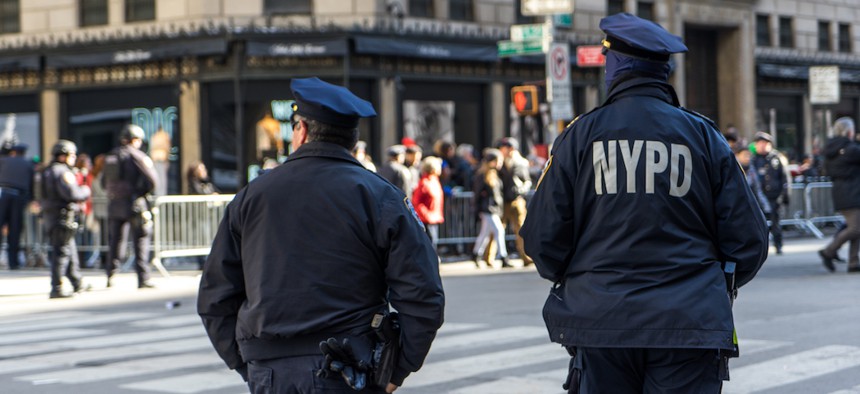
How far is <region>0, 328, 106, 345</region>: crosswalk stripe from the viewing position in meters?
11.9

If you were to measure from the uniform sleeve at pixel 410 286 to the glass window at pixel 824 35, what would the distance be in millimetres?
37742

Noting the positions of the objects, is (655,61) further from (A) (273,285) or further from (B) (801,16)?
(B) (801,16)

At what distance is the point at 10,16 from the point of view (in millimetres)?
28984

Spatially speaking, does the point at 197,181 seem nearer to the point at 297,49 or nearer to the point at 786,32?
the point at 297,49

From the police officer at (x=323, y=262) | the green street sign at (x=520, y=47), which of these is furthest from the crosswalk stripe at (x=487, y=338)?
the green street sign at (x=520, y=47)

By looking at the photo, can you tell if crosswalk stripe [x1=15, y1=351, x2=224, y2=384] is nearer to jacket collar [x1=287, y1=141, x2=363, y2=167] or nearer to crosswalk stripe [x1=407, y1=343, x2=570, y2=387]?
crosswalk stripe [x1=407, y1=343, x2=570, y2=387]

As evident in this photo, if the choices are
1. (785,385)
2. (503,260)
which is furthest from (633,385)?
(503,260)

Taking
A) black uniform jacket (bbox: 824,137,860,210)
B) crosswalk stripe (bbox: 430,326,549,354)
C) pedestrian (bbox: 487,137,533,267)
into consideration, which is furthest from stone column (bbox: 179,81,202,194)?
crosswalk stripe (bbox: 430,326,549,354)

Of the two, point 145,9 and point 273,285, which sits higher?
point 145,9

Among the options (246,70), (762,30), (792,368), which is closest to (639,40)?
(792,368)

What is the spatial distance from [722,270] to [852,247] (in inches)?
514

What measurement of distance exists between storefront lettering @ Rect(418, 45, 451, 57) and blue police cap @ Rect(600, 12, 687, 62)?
22.0 metres

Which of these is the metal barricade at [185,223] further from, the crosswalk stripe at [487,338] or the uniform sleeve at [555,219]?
the uniform sleeve at [555,219]

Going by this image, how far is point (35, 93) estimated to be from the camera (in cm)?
2845
